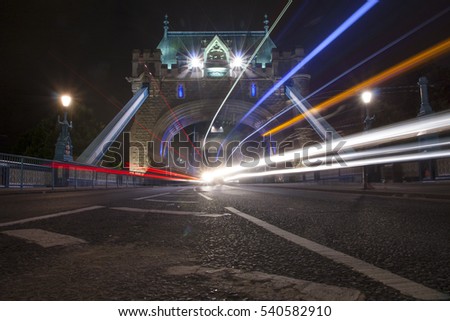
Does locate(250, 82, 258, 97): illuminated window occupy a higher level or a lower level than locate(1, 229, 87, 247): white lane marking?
higher

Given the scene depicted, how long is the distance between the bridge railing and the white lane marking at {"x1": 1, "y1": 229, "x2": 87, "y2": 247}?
10.7m

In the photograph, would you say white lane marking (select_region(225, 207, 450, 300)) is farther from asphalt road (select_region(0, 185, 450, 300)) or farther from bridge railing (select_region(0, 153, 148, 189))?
bridge railing (select_region(0, 153, 148, 189))

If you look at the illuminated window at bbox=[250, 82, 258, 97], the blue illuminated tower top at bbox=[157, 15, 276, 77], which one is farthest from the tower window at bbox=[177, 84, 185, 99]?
the illuminated window at bbox=[250, 82, 258, 97]

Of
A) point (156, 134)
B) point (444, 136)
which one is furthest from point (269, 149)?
point (444, 136)

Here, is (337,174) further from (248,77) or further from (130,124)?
(130,124)

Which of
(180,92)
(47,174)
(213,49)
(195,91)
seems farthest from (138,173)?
(213,49)

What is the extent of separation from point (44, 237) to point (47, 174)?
14.7m

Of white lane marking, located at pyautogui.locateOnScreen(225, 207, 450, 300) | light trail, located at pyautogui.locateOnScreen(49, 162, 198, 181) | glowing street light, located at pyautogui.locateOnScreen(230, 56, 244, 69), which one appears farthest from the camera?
glowing street light, located at pyautogui.locateOnScreen(230, 56, 244, 69)

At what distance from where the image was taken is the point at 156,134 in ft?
148

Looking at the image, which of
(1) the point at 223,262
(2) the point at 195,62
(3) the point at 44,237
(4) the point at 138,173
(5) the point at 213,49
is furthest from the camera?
(5) the point at 213,49

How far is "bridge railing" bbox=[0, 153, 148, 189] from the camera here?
1263 centimetres

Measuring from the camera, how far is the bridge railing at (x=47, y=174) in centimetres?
1263

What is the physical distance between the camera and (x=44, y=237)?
2693mm

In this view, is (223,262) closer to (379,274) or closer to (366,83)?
(379,274)
